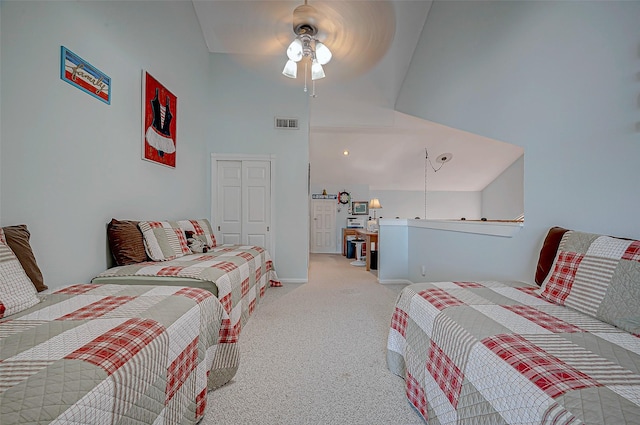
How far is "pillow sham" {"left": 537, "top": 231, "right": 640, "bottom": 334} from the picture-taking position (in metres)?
1.16

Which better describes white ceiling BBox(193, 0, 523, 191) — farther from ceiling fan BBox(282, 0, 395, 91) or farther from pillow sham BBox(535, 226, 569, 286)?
pillow sham BBox(535, 226, 569, 286)

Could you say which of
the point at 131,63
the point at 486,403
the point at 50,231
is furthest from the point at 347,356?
the point at 131,63

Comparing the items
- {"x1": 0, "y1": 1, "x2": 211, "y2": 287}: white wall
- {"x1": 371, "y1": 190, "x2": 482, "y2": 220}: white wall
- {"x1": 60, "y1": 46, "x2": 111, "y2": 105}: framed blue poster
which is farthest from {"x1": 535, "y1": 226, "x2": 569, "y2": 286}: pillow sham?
{"x1": 371, "y1": 190, "x2": 482, "y2": 220}: white wall

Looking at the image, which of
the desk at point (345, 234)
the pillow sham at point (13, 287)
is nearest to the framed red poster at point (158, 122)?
the pillow sham at point (13, 287)

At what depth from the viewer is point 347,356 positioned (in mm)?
2064

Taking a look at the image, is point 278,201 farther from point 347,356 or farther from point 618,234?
point 618,234

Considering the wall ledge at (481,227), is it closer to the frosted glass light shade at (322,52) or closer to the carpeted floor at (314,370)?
the carpeted floor at (314,370)

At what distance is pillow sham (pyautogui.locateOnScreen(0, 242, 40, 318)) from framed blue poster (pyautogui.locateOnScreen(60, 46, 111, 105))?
3.87 ft

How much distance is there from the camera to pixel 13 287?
4.12ft

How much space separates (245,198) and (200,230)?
1056mm

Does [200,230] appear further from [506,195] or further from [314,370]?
[506,195]

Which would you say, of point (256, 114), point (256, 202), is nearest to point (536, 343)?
point (256, 202)

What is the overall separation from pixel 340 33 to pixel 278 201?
2.35 meters

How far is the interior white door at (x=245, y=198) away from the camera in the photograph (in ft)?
13.9
